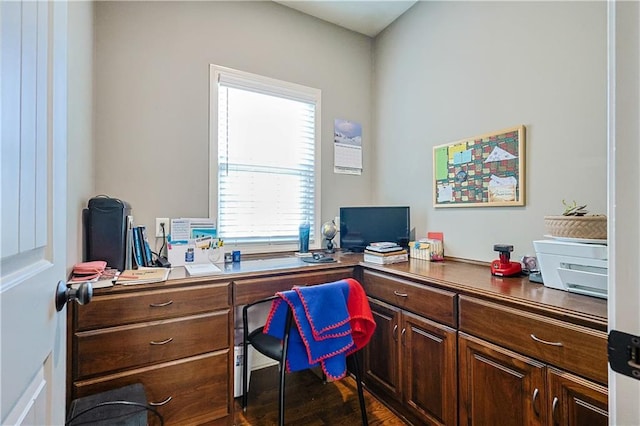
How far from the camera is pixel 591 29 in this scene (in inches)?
58.0

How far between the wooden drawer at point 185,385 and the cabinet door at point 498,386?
1193mm

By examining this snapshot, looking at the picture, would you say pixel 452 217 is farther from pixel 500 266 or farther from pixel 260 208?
pixel 260 208

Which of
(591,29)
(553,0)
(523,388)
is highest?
(553,0)

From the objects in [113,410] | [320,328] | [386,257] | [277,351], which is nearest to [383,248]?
[386,257]

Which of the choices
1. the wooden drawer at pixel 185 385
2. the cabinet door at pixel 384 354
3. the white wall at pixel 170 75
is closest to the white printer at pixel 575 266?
the cabinet door at pixel 384 354

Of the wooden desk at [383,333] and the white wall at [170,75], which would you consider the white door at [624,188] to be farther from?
the white wall at [170,75]

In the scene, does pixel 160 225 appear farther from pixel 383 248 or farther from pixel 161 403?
pixel 383 248

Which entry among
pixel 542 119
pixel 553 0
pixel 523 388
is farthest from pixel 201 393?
pixel 553 0

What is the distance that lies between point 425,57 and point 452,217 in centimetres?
127

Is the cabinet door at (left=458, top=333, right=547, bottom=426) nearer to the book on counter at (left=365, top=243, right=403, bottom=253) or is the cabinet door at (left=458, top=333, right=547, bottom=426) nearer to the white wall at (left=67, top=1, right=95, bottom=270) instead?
the book on counter at (left=365, top=243, right=403, bottom=253)

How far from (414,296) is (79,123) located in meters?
1.92

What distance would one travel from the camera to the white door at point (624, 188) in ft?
1.60

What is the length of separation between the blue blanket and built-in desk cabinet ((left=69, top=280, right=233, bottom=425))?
0.38 meters

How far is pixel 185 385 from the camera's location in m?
1.51
